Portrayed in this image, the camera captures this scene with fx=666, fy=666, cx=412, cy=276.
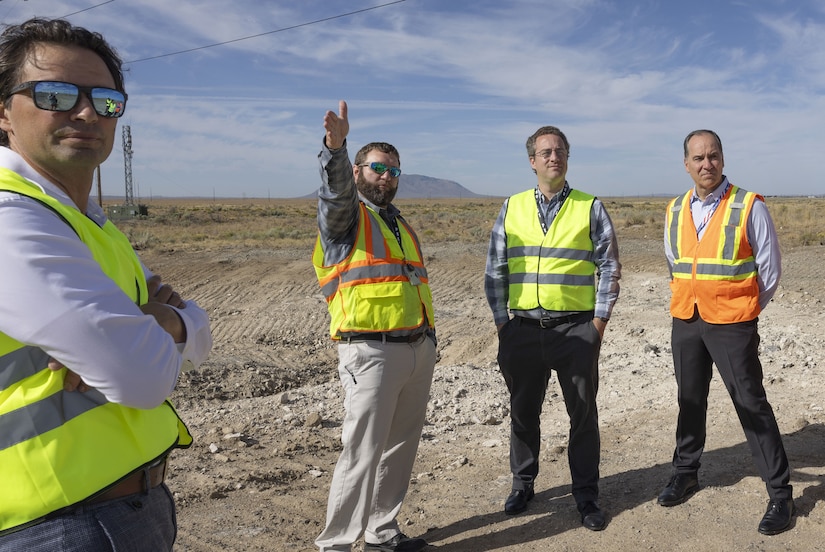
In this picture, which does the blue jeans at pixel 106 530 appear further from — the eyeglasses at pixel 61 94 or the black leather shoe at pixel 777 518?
the black leather shoe at pixel 777 518

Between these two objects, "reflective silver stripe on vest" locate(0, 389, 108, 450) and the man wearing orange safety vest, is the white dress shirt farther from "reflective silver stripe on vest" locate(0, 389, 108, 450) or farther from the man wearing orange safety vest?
the man wearing orange safety vest

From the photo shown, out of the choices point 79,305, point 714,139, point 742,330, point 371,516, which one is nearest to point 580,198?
point 714,139

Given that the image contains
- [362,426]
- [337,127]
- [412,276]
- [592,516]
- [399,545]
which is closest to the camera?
[337,127]

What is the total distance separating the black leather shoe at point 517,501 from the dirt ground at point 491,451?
53 mm

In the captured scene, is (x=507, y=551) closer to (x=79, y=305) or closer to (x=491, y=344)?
(x=79, y=305)

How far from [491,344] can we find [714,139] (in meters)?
6.36

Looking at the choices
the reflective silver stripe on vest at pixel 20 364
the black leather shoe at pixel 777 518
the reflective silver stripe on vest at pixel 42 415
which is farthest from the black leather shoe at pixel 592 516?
the reflective silver stripe on vest at pixel 20 364

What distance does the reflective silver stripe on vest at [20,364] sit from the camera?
1.38 m

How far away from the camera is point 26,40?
5.24 feet

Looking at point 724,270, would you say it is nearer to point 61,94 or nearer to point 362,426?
point 362,426

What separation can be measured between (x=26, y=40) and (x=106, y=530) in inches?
46.0

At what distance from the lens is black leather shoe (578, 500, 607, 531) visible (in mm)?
4043

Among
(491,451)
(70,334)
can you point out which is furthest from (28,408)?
(491,451)

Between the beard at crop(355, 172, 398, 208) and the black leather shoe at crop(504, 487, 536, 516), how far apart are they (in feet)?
6.91
